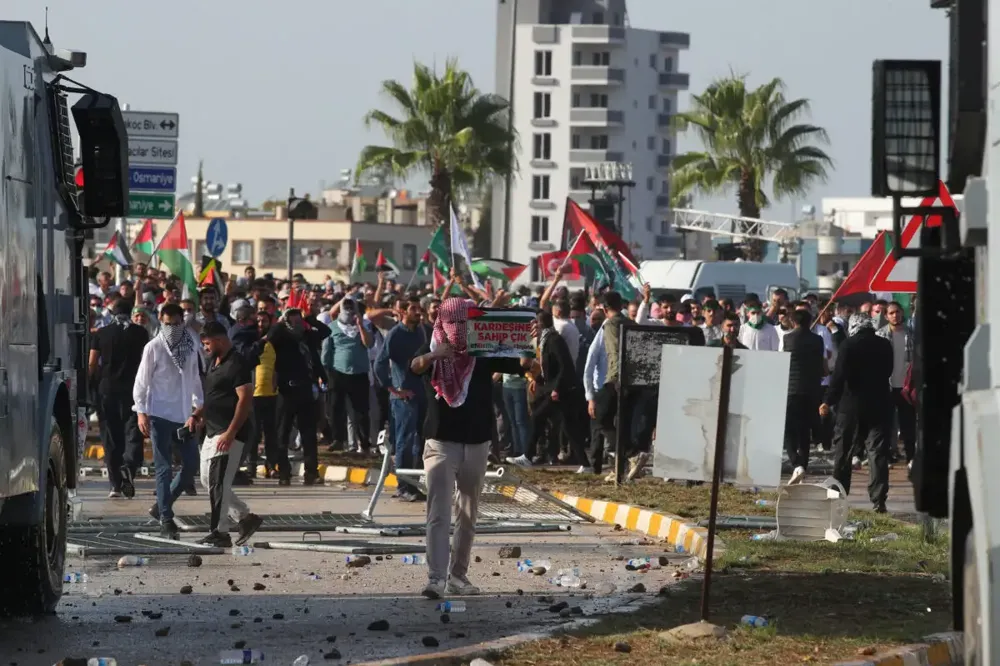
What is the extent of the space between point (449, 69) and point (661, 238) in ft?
214

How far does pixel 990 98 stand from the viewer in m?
6.12

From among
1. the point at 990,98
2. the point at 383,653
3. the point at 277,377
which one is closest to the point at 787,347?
the point at 277,377

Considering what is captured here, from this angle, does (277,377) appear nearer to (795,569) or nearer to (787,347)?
(787,347)

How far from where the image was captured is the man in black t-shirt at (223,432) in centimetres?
1455

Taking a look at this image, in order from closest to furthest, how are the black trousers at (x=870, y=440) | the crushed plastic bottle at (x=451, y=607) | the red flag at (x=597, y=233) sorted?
the crushed plastic bottle at (x=451, y=607)
the black trousers at (x=870, y=440)
the red flag at (x=597, y=233)

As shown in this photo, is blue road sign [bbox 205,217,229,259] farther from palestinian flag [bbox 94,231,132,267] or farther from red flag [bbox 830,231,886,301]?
red flag [bbox 830,231,886,301]

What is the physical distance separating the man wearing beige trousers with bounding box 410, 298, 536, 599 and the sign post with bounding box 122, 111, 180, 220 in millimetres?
10934

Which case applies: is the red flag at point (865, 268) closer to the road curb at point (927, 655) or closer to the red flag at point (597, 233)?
the road curb at point (927, 655)

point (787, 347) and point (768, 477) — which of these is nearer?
point (768, 477)

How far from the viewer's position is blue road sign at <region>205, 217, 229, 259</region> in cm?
3362

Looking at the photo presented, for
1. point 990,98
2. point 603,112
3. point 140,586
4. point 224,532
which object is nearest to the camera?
point 990,98

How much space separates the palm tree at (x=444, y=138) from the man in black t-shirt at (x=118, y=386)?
37.3 metres

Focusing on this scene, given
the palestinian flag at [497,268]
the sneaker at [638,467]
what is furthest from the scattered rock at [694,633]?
the palestinian flag at [497,268]

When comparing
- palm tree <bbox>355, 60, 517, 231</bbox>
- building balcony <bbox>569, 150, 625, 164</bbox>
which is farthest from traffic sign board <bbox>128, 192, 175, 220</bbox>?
building balcony <bbox>569, 150, 625, 164</bbox>
